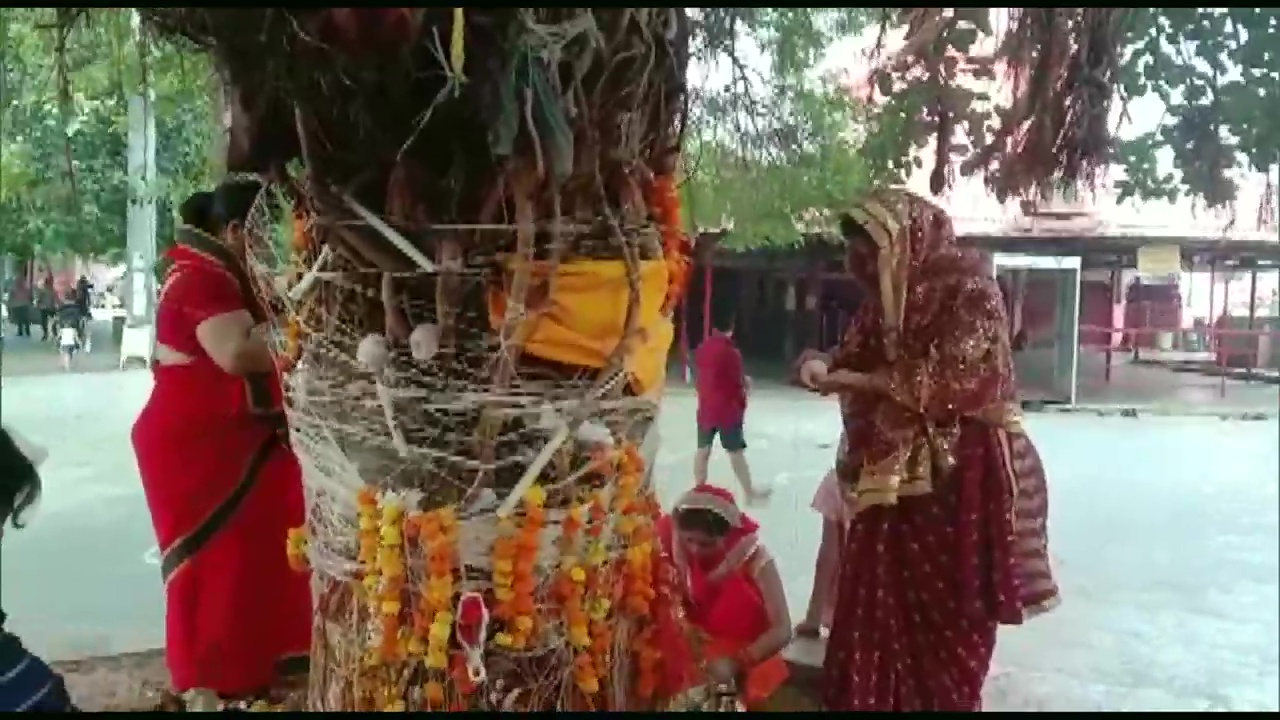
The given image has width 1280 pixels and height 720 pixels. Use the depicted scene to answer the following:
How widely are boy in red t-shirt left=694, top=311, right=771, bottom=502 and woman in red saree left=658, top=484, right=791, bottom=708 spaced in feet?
2.58

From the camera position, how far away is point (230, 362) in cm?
188

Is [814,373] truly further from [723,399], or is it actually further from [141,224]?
[141,224]

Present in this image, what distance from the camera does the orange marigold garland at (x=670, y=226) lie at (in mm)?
1468

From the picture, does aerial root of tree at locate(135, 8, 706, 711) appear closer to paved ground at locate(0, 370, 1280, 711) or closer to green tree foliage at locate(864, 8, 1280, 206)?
green tree foliage at locate(864, 8, 1280, 206)

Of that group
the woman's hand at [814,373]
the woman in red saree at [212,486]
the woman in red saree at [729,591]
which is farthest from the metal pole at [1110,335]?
the woman in red saree at [212,486]

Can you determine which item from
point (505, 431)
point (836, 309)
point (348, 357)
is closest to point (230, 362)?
point (348, 357)

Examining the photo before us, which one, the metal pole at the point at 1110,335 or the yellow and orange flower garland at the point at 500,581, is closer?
the yellow and orange flower garland at the point at 500,581

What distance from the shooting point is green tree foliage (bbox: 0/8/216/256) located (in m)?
1.54

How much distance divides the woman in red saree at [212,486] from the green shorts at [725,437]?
1.37 meters

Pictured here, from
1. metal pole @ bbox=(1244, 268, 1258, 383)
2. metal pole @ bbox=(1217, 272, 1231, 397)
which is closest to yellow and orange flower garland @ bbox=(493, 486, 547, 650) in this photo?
metal pole @ bbox=(1244, 268, 1258, 383)

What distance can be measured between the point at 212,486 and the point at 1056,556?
102 inches

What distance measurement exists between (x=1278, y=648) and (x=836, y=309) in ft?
4.62

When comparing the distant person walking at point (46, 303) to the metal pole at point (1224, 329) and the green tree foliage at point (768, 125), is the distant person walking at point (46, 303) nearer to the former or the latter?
the green tree foliage at point (768, 125)

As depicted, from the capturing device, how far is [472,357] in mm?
1315
